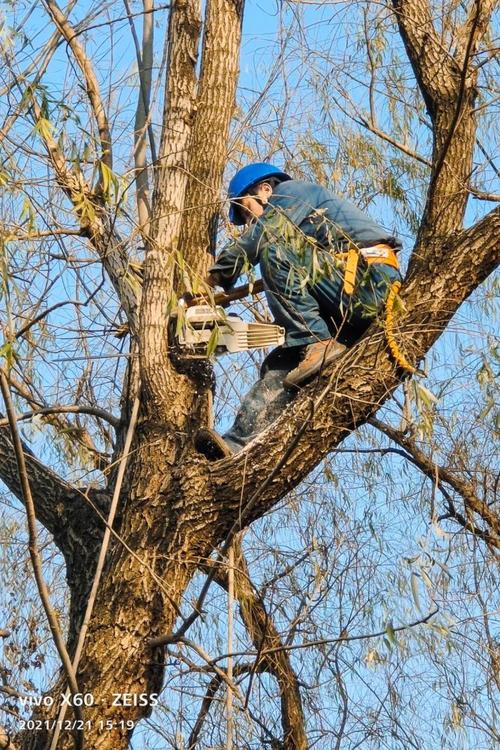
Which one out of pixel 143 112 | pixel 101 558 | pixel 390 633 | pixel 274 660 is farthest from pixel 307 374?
pixel 143 112

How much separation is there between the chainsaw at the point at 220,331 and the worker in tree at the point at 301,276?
0.07 metres

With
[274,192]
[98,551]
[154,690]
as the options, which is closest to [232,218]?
[274,192]

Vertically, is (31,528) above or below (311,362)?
below

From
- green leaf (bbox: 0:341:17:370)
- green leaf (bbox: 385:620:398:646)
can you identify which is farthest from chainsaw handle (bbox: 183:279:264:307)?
green leaf (bbox: 385:620:398:646)

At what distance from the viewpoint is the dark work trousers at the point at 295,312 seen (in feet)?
13.5

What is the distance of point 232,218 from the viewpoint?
4.79m

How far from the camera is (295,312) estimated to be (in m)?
4.37

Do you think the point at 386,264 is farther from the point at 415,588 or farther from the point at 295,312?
the point at 415,588

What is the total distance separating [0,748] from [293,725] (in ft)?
4.38

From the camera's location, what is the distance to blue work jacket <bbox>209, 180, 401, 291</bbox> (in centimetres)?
422

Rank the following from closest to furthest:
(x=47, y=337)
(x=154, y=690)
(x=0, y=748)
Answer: (x=0, y=748), (x=154, y=690), (x=47, y=337)

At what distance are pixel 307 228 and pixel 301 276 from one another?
0.41 meters

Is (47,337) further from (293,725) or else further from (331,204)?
(293,725)

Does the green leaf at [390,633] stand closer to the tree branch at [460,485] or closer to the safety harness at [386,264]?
the safety harness at [386,264]
